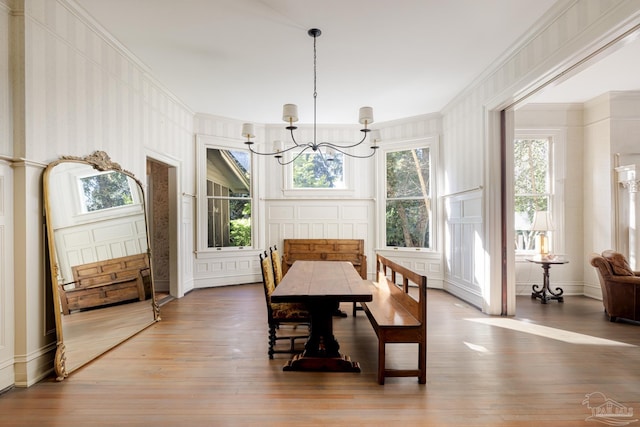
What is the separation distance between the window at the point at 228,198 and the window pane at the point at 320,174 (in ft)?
3.56

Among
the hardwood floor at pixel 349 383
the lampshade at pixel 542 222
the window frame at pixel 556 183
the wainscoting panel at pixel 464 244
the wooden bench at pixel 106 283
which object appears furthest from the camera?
the window frame at pixel 556 183

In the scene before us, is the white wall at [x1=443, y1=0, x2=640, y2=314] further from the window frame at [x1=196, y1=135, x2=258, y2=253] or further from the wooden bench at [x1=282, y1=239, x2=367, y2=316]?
the window frame at [x1=196, y1=135, x2=258, y2=253]

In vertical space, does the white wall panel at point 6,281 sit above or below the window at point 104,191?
below

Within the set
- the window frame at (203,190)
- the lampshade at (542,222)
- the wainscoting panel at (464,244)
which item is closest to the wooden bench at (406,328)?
the wainscoting panel at (464,244)

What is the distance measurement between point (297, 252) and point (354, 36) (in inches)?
168

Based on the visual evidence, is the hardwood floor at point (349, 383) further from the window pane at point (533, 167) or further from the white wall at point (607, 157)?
the window pane at point (533, 167)

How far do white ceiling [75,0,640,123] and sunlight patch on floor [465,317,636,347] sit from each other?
3.27m

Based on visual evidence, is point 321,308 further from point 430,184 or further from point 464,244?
point 430,184

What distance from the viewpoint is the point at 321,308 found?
299cm

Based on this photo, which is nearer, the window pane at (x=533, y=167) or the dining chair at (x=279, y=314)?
the dining chair at (x=279, y=314)

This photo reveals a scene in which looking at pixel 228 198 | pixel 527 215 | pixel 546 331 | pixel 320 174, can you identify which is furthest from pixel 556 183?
pixel 228 198

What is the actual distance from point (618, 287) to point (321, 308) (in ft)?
13.0

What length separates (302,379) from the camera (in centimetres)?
271

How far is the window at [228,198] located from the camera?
6.58 meters
